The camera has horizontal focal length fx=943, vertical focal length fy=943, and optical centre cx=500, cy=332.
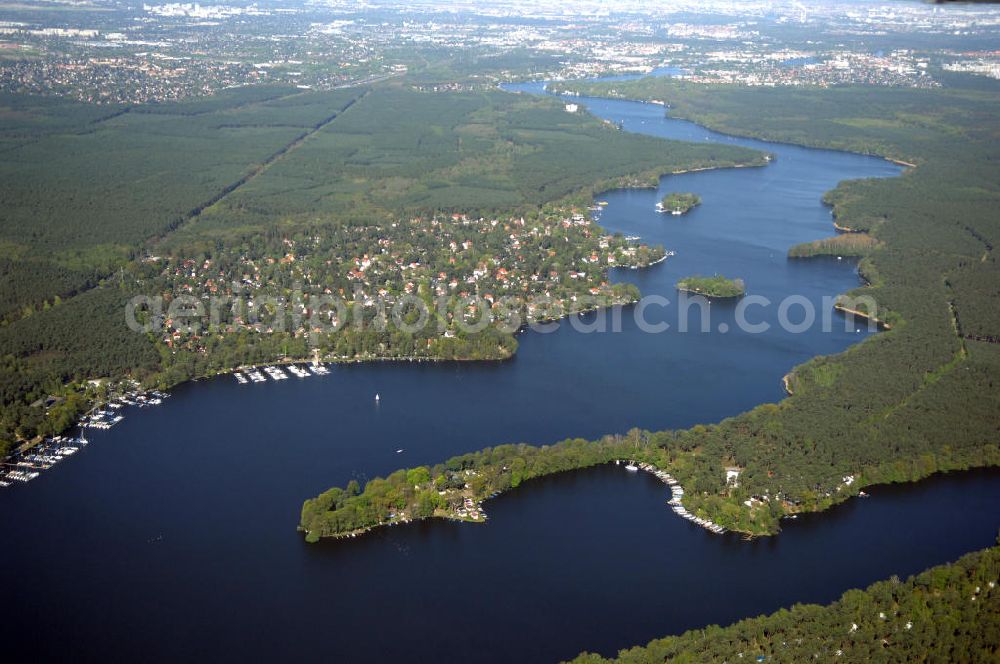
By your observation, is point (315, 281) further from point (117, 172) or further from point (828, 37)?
point (828, 37)

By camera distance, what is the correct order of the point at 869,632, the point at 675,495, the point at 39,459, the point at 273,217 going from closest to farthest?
the point at 869,632 → the point at 675,495 → the point at 39,459 → the point at 273,217

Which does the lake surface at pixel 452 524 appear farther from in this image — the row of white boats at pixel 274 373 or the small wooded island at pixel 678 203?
the small wooded island at pixel 678 203

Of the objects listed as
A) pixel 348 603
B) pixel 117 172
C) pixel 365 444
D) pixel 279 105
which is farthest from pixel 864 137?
pixel 348 603

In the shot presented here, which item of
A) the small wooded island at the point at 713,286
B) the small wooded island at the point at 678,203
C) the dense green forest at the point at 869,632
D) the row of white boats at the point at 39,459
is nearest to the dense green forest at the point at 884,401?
the dense green forest at the point at 869,632

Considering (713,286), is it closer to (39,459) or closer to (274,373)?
(274,373)

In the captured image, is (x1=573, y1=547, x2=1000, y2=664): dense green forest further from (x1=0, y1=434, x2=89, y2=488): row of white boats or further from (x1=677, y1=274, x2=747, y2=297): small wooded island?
(x1=677, y1=274, x2=747, y2=297): small wooded island

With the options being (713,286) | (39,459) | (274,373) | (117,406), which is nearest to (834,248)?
(713,286)

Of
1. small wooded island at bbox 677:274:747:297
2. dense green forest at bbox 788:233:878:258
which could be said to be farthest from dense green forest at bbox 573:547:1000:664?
dense green forest at bbox 788:233:878:258
